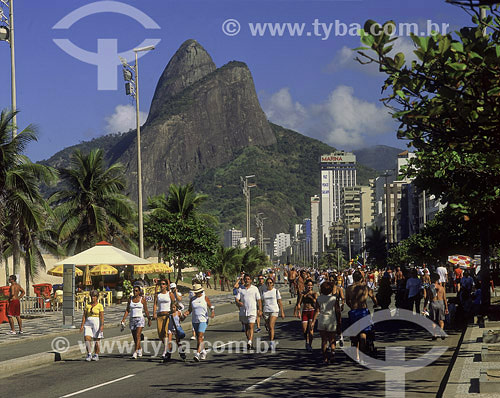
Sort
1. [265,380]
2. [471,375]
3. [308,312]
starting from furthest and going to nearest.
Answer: [308,312] < [265,380] < [471,375]

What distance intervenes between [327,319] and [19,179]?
18.7 meters

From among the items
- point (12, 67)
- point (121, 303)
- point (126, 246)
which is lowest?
point (121, 303)

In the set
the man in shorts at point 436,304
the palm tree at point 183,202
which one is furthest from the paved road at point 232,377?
the palm tree at point 183,202

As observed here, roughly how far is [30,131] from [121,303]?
13324 millimetres

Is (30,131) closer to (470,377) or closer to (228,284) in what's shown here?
(470,377)

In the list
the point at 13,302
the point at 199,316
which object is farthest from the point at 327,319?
the point at 13,302

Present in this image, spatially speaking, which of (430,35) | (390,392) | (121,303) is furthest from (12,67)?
(430,35)

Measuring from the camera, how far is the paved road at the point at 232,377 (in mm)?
12125

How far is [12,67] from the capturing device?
109 ft

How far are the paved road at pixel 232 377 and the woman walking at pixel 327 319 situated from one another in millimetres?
315

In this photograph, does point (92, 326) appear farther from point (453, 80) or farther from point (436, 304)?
point (453, 80)

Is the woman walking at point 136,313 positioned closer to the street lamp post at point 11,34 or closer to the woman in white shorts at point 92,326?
Answer: the woman in white shorts at point 92,326

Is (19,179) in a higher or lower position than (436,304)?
higher

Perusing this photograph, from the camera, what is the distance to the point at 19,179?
99.9 feet
